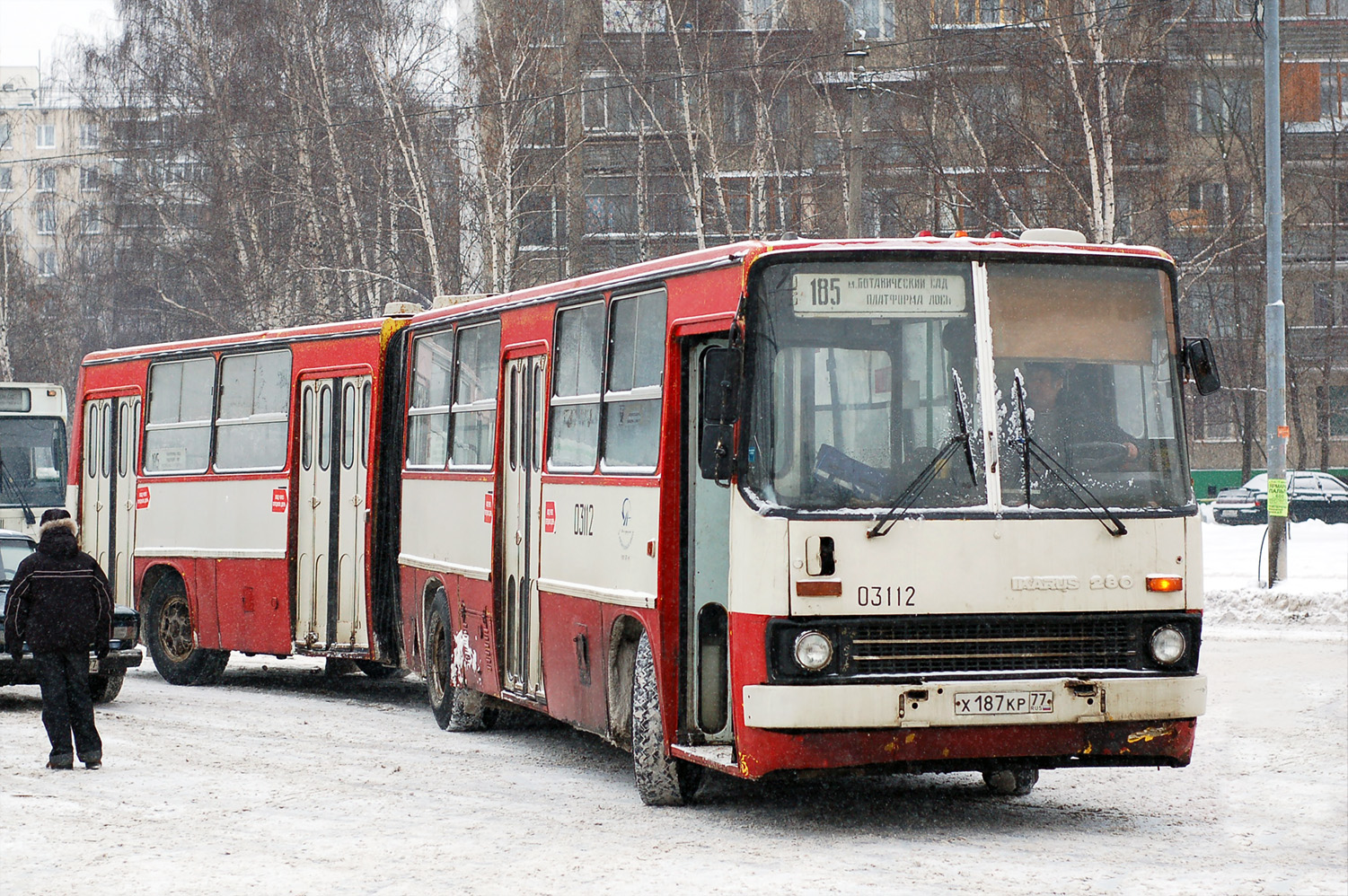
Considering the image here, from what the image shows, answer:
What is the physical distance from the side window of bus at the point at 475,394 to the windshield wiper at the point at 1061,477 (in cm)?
471

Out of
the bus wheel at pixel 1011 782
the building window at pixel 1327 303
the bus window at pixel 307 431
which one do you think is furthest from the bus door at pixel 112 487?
the building window at pixel 1327 303

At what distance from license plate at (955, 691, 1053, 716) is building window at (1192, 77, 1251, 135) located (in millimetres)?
45254

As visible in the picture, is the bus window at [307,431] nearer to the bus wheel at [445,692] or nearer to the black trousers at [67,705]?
the bus wheel at [445,692]

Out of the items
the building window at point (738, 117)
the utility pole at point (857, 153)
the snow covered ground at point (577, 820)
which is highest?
the building window at point (738, 117)

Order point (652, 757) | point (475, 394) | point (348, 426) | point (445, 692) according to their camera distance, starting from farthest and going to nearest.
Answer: point (348, 426) → point (445, 692) → point (475, 394) → point (652, 757)

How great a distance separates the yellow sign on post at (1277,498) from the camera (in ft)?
86.7

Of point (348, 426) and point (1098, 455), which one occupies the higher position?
point (348, 426)

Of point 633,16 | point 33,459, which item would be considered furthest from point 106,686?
point 633,16

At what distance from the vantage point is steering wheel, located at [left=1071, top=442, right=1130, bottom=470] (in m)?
9.53

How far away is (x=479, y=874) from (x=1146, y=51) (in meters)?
31.6

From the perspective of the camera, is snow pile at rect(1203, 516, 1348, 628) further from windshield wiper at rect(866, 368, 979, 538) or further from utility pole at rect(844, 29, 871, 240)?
windshield wiper at rect(866, 368, 979, 538)

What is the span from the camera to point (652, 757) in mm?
10344

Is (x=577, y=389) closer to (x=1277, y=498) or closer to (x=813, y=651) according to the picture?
(x=813, y=651)

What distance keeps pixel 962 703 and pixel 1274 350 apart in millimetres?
18784
